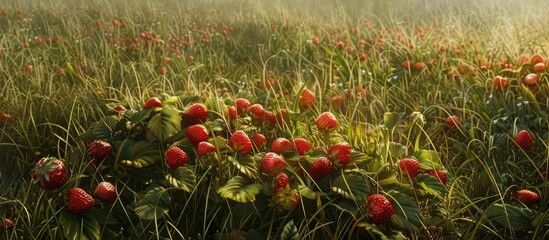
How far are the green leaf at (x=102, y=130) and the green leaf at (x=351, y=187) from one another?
3.41ft

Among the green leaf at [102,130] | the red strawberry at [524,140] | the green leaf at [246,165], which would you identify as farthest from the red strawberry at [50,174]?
the red strawberry at [524,140]

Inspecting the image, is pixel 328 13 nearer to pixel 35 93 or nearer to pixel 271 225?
pixel 35 93

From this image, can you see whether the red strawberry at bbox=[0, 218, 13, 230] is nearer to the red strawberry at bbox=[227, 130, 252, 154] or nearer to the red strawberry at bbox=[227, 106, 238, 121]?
the red strawberry at bbox=[227, 130, 252, 154]

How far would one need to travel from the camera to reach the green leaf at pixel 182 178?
2.55 m

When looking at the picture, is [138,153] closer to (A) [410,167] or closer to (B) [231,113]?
(B) [231,113]

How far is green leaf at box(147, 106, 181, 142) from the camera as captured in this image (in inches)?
108

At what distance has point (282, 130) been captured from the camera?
3014 millimetres

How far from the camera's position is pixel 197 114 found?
9.43 feet

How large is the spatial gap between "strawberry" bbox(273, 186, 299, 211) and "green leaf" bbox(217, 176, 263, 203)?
0.08 metres

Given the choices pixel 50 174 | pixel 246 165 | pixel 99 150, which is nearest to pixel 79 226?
pixel 50 174

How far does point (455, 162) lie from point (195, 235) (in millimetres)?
1538

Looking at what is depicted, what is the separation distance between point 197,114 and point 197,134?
0.19 metres

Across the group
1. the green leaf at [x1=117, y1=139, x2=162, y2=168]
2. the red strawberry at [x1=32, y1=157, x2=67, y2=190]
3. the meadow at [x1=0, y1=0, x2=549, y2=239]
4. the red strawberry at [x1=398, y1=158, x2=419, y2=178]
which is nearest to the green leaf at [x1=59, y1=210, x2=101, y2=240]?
the meadow at [x1=0, y1=0, x2=549, y2=239]

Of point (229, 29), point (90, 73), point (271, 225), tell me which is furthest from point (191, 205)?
point (229, 29)
